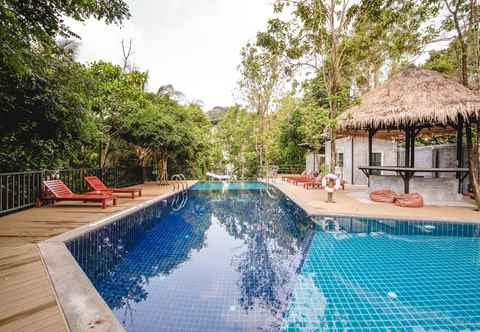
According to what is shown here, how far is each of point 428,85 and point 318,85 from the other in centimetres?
1031

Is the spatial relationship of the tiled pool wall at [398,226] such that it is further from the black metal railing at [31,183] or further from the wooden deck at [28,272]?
the black metal railing at [31,183]

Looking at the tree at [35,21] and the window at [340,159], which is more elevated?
the tree at [35,21]

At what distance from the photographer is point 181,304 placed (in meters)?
3.01

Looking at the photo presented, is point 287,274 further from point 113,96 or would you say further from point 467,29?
point 113,96

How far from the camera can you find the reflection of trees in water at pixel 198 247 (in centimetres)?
337

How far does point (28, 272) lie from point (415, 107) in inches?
428

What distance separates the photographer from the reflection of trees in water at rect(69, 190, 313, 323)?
337cm

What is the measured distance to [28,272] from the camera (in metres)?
3.03

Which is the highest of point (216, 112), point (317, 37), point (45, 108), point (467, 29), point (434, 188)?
point (216, 112)

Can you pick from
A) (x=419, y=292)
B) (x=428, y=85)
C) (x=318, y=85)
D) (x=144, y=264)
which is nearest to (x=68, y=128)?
(x=144, y=264)

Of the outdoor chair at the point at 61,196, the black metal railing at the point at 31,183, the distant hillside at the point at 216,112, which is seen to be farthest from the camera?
the distant hillside at the point at 216,112

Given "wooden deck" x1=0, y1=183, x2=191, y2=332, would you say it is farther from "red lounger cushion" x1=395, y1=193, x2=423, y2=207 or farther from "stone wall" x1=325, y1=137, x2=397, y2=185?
"stone wall" x1=325, y1=137, x2=397, y2=185

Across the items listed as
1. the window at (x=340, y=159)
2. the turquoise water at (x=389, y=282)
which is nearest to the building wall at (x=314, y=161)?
the window at (x=340, y=159)

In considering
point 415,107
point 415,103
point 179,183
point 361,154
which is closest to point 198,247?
point 415,107
